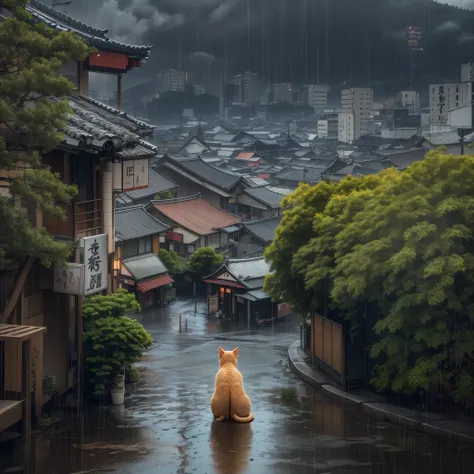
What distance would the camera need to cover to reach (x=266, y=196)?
73.4m

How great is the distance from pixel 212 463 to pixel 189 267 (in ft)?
119

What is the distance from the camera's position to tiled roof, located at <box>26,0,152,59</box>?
28202 mm

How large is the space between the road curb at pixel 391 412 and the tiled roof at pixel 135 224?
849 inches

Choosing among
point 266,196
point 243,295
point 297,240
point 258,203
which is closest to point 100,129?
point 297,240

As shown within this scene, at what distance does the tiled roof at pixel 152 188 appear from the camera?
63028 millimetres

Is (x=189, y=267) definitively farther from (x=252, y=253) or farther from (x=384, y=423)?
(x=384, y=423)

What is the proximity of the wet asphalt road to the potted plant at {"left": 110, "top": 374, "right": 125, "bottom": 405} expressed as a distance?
285 millimetres

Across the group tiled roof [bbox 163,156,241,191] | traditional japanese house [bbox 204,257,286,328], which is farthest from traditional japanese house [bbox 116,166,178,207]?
traditional japanese house [bbox 204,257,286,328]

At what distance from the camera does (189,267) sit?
178ft

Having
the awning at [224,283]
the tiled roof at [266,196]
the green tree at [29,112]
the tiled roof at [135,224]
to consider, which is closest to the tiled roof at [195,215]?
the tiled roof at [135,224]

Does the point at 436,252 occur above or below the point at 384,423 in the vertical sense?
above

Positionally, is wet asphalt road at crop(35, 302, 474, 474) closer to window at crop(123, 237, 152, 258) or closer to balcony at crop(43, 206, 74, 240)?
balcony at crop(43, 206, 74, 240)

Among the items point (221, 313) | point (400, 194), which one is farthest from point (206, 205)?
point (400, 194)

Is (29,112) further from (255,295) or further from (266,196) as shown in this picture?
(266,196)
